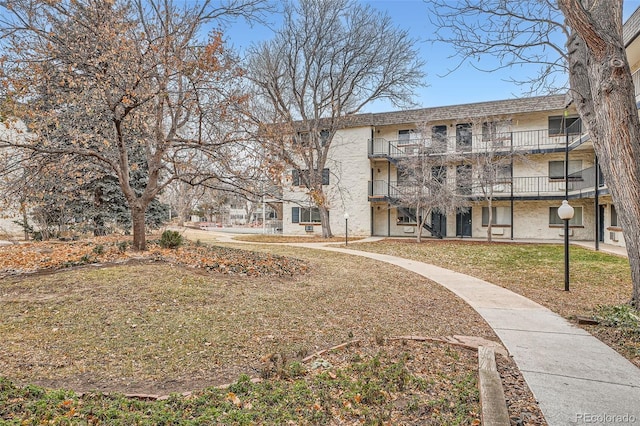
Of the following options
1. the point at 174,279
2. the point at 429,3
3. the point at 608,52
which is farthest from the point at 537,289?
the point at 174,279

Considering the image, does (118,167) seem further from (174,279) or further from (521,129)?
(521,129)

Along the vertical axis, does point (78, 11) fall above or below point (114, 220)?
above

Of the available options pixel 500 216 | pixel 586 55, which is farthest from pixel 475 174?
pixel 586 55

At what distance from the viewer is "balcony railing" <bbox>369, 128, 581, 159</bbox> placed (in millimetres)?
19750

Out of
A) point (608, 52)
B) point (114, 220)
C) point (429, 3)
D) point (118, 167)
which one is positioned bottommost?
point (114, 220)

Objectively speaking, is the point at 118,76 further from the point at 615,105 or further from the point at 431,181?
the point at 431,181

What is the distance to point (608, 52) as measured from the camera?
521 centimetres

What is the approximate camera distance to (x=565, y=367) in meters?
3.73

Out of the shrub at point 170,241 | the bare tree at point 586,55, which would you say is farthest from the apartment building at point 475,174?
the bare tree at point 586,55

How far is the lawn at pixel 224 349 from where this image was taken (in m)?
A: 2.88

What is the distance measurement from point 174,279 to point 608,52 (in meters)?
7.93

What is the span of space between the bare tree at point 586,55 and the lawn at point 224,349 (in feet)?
9.67

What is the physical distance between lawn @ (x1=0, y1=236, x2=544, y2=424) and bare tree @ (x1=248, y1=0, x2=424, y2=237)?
14036mm

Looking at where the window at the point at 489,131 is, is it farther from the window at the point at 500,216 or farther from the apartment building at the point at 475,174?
the window at the point at 500,216
